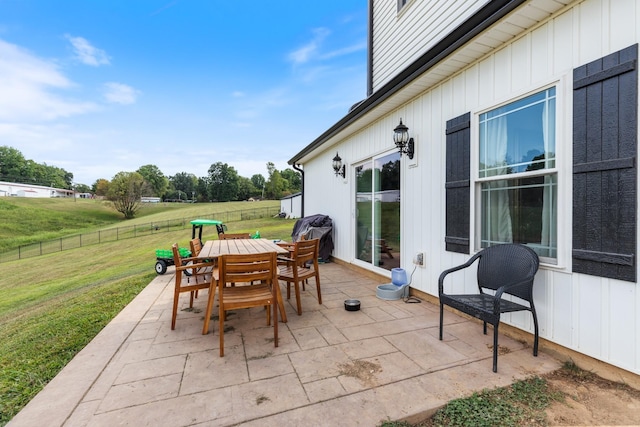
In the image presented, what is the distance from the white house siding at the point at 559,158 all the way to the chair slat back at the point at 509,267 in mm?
191

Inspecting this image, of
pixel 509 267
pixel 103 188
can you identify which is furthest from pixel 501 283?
pixel 103 188

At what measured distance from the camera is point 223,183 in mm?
57531

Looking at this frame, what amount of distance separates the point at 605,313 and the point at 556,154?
119 centimetres

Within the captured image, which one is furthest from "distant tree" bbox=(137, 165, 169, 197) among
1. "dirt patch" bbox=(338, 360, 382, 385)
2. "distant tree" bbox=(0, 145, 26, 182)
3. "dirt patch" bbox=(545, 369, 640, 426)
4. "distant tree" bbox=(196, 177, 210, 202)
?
"dirt patch" bbox=(545, 369, 640, 426)

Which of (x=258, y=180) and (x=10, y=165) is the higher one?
(x=10, y=165)

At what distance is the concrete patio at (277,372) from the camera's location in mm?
1595

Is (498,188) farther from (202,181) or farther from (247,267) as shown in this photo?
(202,181)

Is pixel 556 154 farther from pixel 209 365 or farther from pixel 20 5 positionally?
pixel 20 5

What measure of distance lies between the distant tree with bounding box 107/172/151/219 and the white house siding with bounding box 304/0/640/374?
36.9m

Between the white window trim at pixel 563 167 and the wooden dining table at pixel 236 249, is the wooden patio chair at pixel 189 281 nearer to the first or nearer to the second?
the wooden dining table at pixel 236 249

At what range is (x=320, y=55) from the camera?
1069 centimetres

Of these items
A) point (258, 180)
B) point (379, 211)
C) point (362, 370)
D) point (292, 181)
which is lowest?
point (362, 370)

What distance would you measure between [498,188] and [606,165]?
91 centimetres

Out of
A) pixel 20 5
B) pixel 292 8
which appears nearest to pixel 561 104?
pixel 292 8
